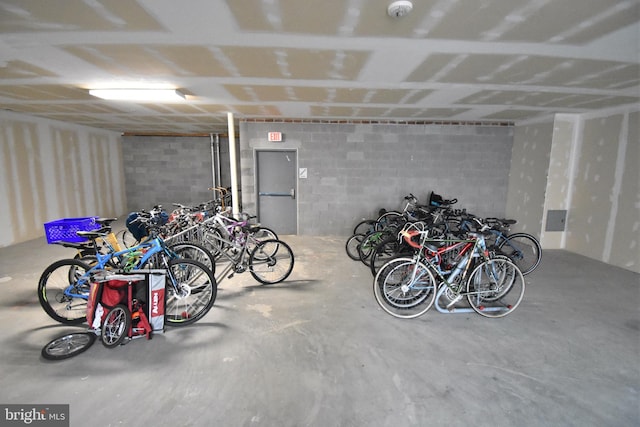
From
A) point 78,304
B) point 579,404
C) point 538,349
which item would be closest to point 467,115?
point 538,349

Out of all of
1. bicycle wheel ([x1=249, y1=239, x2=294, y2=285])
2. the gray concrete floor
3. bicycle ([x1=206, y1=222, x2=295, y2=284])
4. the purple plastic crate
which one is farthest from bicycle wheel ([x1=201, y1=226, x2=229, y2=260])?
the purple plastic crate

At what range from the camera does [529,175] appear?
5137mm

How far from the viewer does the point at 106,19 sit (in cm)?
170

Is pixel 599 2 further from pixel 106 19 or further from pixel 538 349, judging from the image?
pixel 106 19

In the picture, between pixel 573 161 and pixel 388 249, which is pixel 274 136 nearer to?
pixel 388 249

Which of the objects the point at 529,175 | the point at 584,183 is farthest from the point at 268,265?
the point at 584,183

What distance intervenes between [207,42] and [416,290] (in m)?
2.85

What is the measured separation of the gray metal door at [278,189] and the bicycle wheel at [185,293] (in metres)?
2.79

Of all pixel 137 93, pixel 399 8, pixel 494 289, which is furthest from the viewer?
pixel 137 93

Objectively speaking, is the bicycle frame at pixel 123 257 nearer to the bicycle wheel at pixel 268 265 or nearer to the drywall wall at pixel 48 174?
the bicycle wheel at pixel 268 265

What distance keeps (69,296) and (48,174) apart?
14.4 feet

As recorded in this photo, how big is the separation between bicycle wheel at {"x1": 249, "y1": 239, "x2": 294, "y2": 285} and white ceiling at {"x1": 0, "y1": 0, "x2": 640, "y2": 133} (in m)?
1.86

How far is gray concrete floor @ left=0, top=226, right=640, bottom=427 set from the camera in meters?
1.64

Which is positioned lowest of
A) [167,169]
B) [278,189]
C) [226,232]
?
[226,232]
